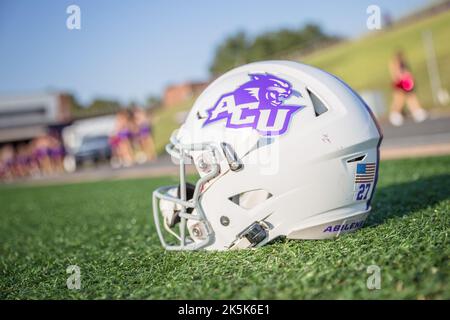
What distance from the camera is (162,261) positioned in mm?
2947

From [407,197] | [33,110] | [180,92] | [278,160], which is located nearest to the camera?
[278,160]

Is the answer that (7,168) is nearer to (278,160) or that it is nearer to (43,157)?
(43,157)

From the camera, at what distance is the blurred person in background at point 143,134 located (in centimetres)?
1509

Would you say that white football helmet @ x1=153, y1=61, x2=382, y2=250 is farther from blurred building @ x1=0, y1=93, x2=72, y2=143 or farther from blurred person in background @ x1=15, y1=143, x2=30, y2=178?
blurred building @ x1=0, y1=93, x2=72, y2=143

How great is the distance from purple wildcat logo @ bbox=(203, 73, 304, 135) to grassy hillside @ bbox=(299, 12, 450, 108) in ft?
45.5

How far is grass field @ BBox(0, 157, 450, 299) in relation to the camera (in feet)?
6.88

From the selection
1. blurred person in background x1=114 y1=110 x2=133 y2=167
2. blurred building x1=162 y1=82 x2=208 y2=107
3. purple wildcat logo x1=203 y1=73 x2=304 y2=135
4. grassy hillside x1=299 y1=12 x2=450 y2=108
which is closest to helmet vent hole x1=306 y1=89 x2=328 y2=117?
purple wildcat logo x1=203 y1=73 x2=304 y2=135

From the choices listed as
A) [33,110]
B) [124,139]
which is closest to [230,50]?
[33,110]

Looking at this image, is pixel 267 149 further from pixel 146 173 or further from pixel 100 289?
pixel 146 173

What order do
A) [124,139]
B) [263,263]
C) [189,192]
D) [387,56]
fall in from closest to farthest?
[263,263]
[189,192]
[124,139]
[387,56]

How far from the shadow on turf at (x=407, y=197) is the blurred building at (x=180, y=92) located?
42374mm

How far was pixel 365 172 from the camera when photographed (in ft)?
9.37

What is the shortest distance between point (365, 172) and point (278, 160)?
1.92ft

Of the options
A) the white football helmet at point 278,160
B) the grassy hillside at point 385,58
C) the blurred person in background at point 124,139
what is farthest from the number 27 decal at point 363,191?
the grassy hillside at point 385,58
